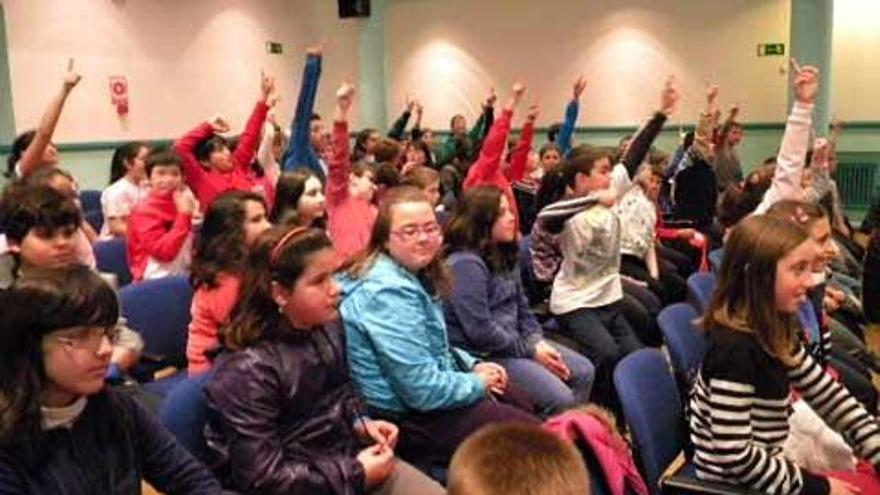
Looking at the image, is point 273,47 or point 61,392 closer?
point 61,392

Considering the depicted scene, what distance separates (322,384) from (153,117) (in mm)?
7099

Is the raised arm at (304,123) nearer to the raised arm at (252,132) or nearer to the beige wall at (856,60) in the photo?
the raised arm at (252,132)

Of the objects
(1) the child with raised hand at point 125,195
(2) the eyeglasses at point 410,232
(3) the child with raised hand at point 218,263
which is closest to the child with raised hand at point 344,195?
(1) the child with raised hand at point 125,195

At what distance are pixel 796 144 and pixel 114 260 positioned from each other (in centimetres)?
311

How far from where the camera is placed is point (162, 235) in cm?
385

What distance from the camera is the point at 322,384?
2201mm

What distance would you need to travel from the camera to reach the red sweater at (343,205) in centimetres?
446

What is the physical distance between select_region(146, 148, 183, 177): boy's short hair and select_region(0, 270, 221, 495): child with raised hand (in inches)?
103

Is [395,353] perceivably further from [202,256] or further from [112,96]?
[112,96]

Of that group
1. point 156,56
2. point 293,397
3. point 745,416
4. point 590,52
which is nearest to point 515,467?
point 293,397

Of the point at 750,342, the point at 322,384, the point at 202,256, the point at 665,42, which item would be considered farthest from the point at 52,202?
the point at 665,42

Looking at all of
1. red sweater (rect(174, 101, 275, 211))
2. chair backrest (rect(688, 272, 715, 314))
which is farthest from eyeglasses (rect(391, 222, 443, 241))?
red sweater (rect(174, 101, 275, 211))

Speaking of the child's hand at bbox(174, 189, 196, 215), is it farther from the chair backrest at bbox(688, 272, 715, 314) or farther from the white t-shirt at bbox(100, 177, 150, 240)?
the chair backrest at bbox(688, 272, 715, 314)

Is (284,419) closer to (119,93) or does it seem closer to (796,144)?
(796,144)
